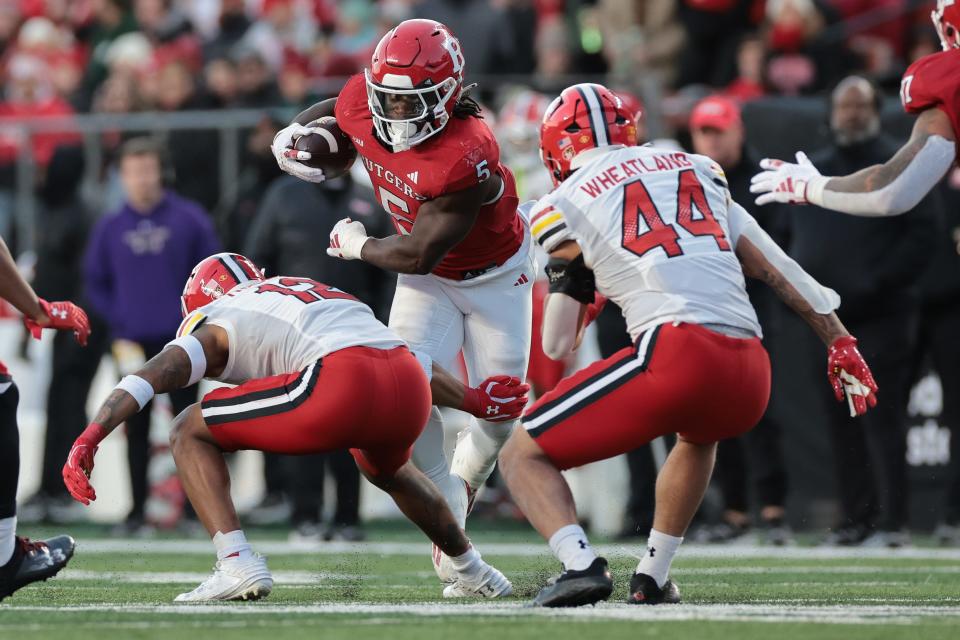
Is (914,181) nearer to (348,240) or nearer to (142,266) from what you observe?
(348,240)

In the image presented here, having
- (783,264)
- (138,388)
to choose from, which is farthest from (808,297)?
(138,388)

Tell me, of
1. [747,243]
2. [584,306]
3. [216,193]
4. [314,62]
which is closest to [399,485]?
[584,306]

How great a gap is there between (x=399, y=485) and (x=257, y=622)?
3.83 ft

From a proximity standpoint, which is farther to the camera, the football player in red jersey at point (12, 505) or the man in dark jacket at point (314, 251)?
the man in dark jacket at point (314, 251)

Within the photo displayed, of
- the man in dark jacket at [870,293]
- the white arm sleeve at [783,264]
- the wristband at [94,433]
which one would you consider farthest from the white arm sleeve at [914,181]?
the man in dark jacket at [870,293]

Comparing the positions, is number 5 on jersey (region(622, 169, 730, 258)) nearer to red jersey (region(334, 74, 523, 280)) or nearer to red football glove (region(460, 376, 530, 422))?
red jersey (region(334, 74, 523, 280))

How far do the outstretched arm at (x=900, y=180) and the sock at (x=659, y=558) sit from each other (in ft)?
4.10

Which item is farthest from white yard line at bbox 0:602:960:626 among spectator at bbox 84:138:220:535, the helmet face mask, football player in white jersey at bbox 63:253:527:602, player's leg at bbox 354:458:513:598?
spectator at bbox 84:138:220:535

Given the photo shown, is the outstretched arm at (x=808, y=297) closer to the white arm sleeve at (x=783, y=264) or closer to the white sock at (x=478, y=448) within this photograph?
the white arm sleeve at (x=783, y=264)

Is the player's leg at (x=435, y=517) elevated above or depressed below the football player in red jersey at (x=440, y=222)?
below

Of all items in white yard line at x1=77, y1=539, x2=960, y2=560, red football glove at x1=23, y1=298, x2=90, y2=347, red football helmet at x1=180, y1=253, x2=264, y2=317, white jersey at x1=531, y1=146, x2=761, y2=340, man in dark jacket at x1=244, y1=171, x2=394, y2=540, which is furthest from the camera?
man in dark jacket at x1=244, y1=171, x2=394, y2=540

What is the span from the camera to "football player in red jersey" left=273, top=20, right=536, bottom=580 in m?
6.07

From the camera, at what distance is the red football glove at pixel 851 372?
5.58 metres

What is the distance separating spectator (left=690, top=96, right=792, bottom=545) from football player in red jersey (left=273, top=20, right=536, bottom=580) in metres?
2.57
